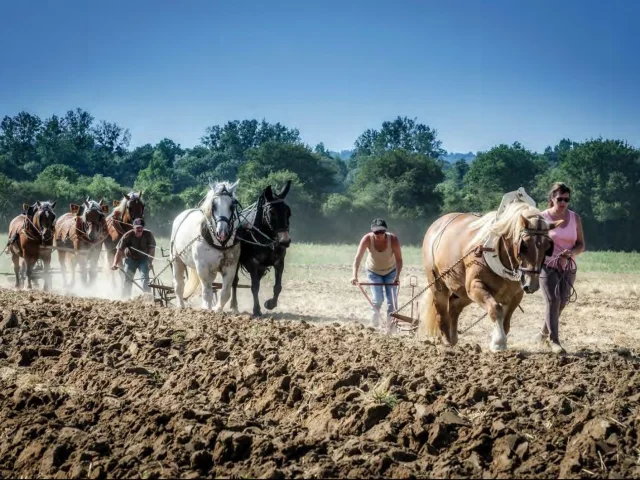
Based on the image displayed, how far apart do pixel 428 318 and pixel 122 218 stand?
8.02 m

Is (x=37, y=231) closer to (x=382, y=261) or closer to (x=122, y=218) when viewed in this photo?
(x=122, y=218)

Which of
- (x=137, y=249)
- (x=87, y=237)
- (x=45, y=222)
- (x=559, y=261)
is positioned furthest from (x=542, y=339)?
(x=45, y=222)

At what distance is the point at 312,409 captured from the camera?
576 centimetres

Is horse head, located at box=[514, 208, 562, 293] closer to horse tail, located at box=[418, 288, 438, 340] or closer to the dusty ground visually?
the dusty ground

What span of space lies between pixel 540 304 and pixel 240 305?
22.2 feet

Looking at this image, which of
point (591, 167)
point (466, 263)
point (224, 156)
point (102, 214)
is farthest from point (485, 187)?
point (466, 263)

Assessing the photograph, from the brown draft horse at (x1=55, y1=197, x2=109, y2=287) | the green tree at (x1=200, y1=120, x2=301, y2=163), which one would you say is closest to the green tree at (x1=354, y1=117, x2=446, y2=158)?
the green tree at (x1=200, y1=120, x2=301, y2=163)

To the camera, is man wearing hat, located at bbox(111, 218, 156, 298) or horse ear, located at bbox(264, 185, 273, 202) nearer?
horse ear, located at bbox(264, 185, 273, 202)

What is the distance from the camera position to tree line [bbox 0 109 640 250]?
49719 mm

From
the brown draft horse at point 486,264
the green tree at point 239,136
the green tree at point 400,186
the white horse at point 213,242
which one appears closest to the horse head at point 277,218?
the white horse at point 213,242

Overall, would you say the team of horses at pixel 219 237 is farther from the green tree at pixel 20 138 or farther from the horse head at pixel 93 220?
the green tree at pixel 20 138

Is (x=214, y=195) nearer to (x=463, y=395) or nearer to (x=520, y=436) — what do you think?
(x=463, y=395)

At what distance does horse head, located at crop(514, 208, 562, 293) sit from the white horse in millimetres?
5125

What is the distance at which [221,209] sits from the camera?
11.1 metres
